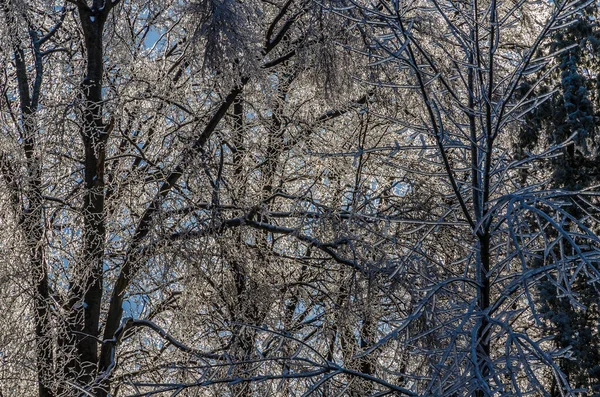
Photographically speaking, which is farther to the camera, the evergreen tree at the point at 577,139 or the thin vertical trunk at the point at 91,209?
the evergreen tree at the point at 577,139

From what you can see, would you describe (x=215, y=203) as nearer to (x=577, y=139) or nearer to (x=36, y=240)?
(x=36, y=240)

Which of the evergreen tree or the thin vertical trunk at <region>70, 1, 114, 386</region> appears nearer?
the thin vertical trunk at <region>70, 1, 114, 386</region>

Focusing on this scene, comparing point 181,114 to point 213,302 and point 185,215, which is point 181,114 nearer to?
point 185,215

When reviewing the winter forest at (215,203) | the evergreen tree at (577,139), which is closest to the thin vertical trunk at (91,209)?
the winter forest at (215,203)

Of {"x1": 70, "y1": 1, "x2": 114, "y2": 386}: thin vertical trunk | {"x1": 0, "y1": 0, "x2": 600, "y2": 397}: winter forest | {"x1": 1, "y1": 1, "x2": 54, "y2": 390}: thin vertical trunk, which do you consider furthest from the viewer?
{"x1": 70, "y1": 1, "x2": 114, "y2": 386}: thin vertical trunk

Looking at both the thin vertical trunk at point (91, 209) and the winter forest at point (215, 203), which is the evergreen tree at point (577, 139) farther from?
the thin vertical trunk at point (91, 209)

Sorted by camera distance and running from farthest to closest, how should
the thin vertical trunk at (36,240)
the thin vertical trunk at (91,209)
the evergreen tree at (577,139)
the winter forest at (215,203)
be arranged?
the evergreen tree at (577,139)
the thin vertical trunk at (91,209)
the thin vertical trunk at (36,240)
the winter forest at (215,203)

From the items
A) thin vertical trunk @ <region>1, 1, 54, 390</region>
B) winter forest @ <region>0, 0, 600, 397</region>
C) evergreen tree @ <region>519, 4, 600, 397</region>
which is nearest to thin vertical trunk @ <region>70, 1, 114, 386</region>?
winter forest @ <region>0, 0, 600, 397</region>

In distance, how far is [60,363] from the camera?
6.30 meters

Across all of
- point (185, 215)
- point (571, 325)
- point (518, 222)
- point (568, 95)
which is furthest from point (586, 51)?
point (518, 222)

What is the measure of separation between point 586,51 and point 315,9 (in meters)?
4.72

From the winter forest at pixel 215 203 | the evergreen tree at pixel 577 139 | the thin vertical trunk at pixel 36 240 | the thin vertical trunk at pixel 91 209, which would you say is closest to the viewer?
the winter forest at pixel 215 203

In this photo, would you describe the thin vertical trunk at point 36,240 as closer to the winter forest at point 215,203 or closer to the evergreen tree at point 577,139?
the winter forest at point 215,203

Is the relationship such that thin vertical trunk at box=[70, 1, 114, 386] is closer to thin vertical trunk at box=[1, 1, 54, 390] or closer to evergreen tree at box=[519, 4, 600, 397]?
thin vertical trunk at box=[1, 1, 54, 390]
